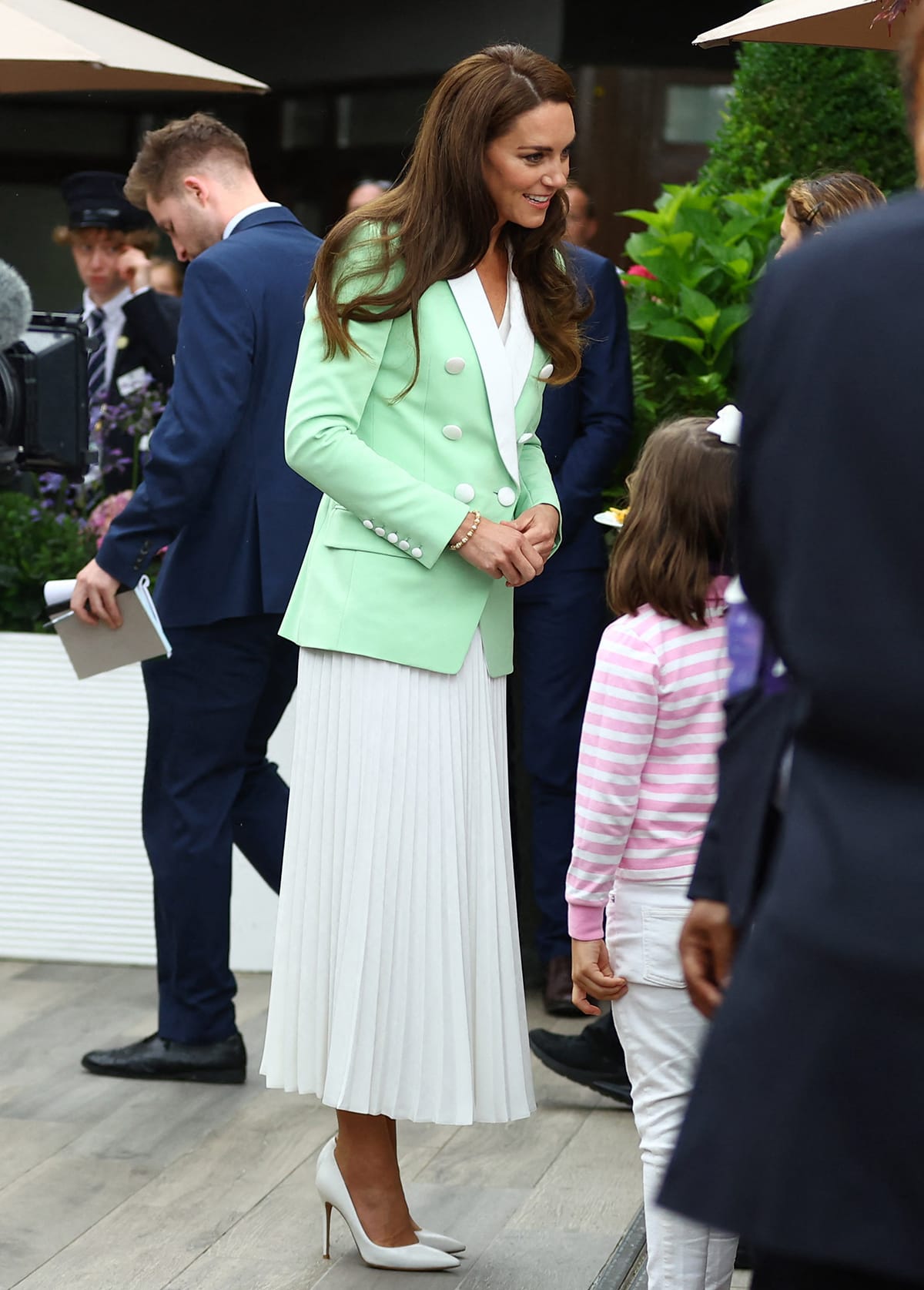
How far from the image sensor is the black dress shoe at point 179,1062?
3.93 metres

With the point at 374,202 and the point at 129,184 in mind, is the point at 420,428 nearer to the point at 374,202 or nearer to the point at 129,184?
the point at 374,202

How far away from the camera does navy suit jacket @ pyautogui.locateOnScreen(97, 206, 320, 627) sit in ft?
12.0

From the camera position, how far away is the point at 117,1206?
10.5 feet

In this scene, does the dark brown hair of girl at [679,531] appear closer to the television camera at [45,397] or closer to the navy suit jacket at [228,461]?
the navy suit jacket at [228,461]

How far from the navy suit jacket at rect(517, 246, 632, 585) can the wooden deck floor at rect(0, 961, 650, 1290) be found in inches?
52.2

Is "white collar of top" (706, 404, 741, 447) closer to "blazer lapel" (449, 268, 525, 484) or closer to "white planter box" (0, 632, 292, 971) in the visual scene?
"blazer lapel" (449, 268, 525, 484)

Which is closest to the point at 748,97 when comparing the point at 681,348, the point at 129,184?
the point at 681,348

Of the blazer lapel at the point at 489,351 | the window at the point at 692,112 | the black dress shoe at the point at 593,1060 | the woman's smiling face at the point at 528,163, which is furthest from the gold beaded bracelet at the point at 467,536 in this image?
the window at the point at 692,112

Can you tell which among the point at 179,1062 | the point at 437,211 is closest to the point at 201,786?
the point at 179,1062

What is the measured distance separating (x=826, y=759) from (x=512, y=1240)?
6.60 ft

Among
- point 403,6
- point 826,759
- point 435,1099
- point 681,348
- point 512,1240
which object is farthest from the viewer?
point 403,6

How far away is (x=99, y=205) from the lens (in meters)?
6.38

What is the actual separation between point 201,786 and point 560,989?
110 centimetres

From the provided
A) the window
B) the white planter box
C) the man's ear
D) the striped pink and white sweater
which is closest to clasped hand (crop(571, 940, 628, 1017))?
the striped pink and white sweater
